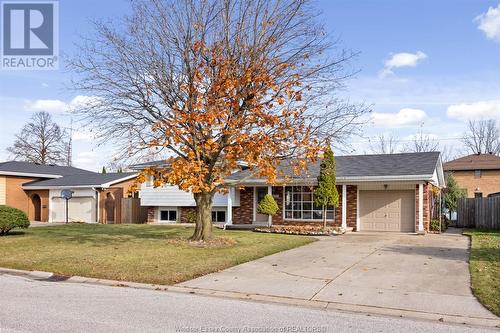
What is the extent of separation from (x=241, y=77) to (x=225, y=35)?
64.7 inches

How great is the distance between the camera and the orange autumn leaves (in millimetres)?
13570

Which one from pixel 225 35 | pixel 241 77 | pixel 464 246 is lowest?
pixel 464 246

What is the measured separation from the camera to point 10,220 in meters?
18.0

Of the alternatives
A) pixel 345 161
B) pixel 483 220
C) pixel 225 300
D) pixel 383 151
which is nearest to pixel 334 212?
pixel 345 161

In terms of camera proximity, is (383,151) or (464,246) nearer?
(464,246)

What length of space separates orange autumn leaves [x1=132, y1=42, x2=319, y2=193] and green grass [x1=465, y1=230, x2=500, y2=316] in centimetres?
533

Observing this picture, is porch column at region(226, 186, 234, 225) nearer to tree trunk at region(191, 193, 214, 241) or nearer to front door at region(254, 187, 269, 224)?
front door at region(254, 187, 269, 224)

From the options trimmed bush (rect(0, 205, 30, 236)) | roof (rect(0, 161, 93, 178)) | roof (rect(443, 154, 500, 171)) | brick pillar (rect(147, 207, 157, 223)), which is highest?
roof (rect(443, 154, 500, 171))

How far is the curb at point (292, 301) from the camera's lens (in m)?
6.96

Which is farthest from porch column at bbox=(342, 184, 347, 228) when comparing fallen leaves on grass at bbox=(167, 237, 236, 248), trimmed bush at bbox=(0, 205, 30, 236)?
trimmed bush at bbox=(0, 205, 30, 236)

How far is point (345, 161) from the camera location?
25797 millimetres

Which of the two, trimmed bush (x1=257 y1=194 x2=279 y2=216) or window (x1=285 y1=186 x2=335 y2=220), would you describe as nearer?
trimmed bush (x1=257 y1=194 x2=279 y2=216)

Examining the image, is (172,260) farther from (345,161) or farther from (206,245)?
(345,161)

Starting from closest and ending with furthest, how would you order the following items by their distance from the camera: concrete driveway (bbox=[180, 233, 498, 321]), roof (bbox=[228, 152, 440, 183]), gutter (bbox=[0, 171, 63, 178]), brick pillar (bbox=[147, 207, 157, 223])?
concrete driveway (bbox=[180, 233, 498, 321]), roof (bbox=[228, 152, 440, 183]), brick pillar (bbox=[147, 207, 157, 223]), gutter (bbox=[0, 171, 63, 178])
